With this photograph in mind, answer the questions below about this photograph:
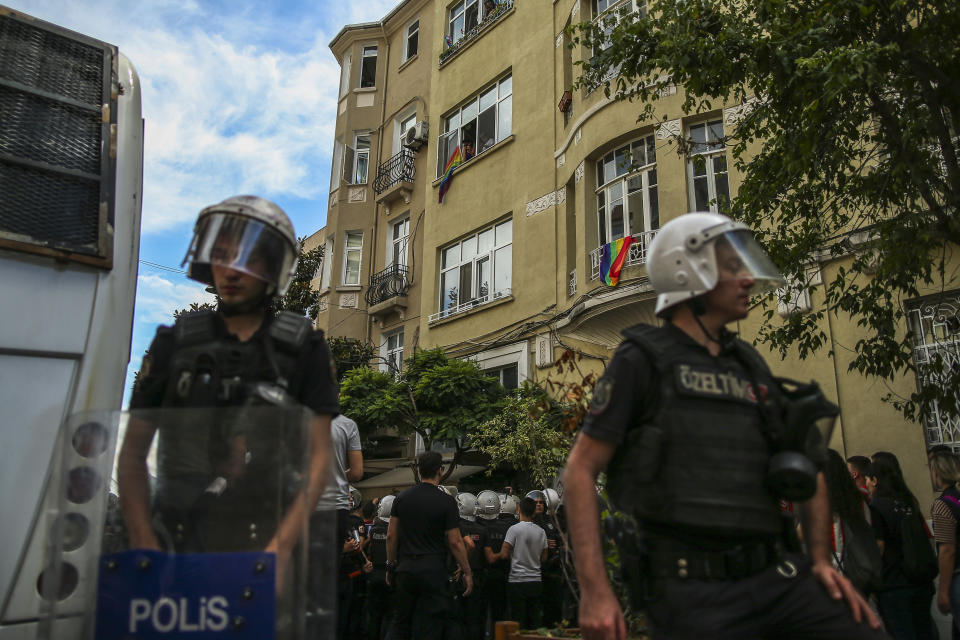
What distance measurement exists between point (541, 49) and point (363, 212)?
26.8 ft

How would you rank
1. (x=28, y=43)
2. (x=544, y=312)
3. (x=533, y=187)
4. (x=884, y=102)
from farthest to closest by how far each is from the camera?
(x=533, y=187), (x=544, y=312), (x=884, y=102), (x=28, y=43)

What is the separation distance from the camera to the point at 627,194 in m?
13.4

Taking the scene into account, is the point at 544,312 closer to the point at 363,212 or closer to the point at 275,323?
the point at 363,212

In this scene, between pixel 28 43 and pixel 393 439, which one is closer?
pixel 28 43

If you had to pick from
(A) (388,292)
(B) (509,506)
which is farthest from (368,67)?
(B) (509,506)

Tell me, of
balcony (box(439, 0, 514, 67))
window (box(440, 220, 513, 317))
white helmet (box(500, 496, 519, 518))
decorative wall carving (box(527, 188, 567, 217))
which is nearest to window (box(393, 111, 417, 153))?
balcony (box(439, 0, 514, 67))

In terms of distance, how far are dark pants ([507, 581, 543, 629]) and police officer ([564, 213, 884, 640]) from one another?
6.40m

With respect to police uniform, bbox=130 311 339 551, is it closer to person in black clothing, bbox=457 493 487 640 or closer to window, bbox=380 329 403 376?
person in black clothing, bbox=457 493 487 640

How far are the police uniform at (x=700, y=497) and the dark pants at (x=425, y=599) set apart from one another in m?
4.64

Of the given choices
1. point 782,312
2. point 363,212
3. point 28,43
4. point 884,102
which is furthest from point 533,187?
point 28,43

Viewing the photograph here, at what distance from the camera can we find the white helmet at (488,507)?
33.0ft

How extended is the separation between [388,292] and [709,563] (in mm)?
18447

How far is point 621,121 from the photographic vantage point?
13.4 m

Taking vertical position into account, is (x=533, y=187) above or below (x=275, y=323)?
above
